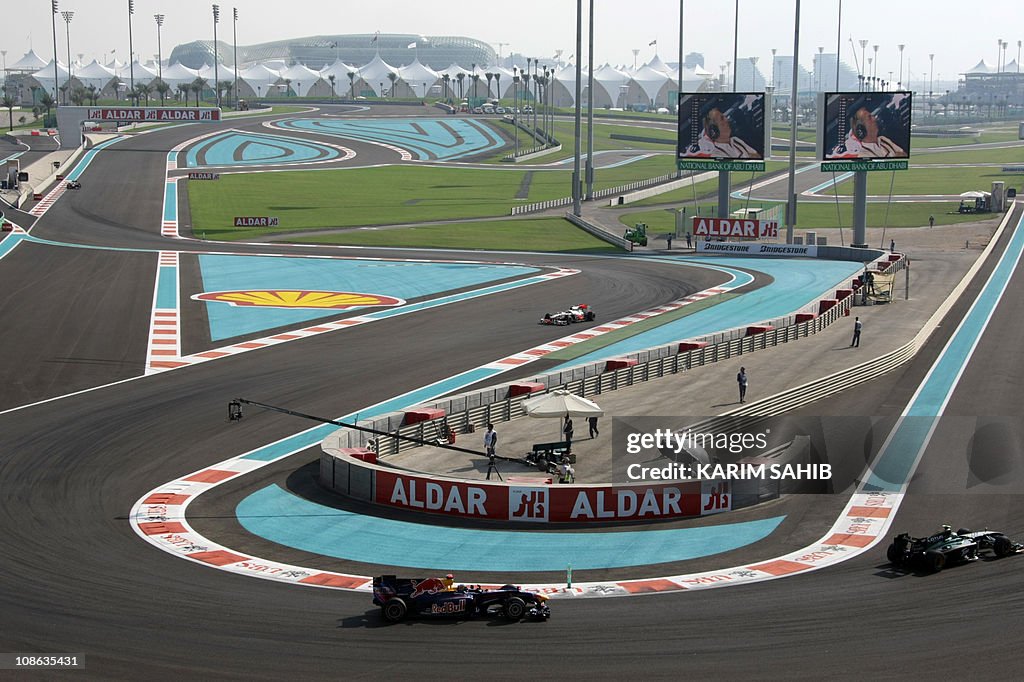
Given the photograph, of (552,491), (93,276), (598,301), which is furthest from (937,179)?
(552,491)

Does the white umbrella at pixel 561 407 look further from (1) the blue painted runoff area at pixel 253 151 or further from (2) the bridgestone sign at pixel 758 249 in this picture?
(1) the blue painted runoff area at pixel 253 151

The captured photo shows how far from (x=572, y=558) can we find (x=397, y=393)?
16.6 meters

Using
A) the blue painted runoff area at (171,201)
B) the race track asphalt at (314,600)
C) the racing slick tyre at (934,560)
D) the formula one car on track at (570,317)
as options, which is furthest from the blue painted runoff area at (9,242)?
the racing slick tyre at (934,560)

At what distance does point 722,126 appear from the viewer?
84.7 m

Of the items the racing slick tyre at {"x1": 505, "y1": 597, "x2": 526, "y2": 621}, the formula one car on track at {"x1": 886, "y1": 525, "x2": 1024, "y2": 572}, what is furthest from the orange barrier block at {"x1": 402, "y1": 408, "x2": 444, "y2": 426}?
the formula one car on track at {"x1": 886, "y1": 525, "x2": 1024, "y2": 572}

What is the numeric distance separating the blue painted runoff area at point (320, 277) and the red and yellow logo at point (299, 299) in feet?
3.06

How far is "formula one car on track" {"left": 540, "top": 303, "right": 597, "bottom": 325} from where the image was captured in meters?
55.1

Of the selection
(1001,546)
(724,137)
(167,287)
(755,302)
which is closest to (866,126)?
(724,137)

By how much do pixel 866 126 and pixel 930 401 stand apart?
44.9 meters

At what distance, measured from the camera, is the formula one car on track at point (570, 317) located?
55.1m

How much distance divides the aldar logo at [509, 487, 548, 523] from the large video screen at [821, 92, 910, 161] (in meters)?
60.6

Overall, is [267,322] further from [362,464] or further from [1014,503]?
[1014,503]

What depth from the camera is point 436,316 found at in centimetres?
5728

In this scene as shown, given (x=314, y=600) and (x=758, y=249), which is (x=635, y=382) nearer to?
(x=314, y=600)
